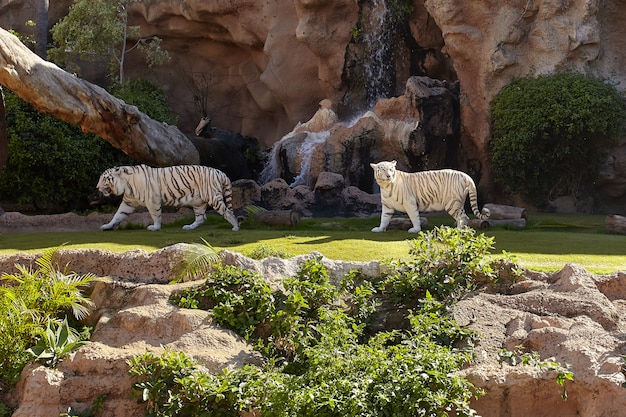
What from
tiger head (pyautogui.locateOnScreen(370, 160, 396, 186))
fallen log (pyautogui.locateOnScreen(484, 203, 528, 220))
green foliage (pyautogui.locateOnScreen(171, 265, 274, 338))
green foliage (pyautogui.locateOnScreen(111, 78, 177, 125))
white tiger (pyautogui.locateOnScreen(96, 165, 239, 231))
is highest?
green foliage (pyautogui.locateOnScreen(111, 78, 177, 125))

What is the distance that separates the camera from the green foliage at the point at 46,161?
63.1 ft

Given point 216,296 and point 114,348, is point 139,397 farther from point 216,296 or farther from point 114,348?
point 216,296

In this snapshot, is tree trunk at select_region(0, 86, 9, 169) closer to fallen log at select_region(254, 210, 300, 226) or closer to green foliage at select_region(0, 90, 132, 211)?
green foliage at select_region(0, 90, 132, 211)

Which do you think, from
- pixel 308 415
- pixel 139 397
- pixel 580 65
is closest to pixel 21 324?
pixel 139 397

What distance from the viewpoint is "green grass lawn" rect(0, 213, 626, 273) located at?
34.6 feet

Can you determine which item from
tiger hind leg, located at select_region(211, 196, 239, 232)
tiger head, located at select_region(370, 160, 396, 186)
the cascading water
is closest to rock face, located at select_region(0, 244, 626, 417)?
tiger head, located at select_region(370, 160, 396, 186)

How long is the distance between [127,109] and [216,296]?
9.21 metres

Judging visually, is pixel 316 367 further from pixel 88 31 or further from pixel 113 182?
pixel 88 31

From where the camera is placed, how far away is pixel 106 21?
22609 millimetres

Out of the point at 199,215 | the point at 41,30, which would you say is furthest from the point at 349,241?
the point at 41,30

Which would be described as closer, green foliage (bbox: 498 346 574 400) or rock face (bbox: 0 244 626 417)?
green foliage (bbox: 498 346 574 400)

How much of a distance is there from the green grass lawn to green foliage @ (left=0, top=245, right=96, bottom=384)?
204cm

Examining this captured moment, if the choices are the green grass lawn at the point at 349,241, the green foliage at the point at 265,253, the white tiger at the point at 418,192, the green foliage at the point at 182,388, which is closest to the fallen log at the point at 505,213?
the green grass lawn at the point at 349,241

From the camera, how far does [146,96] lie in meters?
23.0
